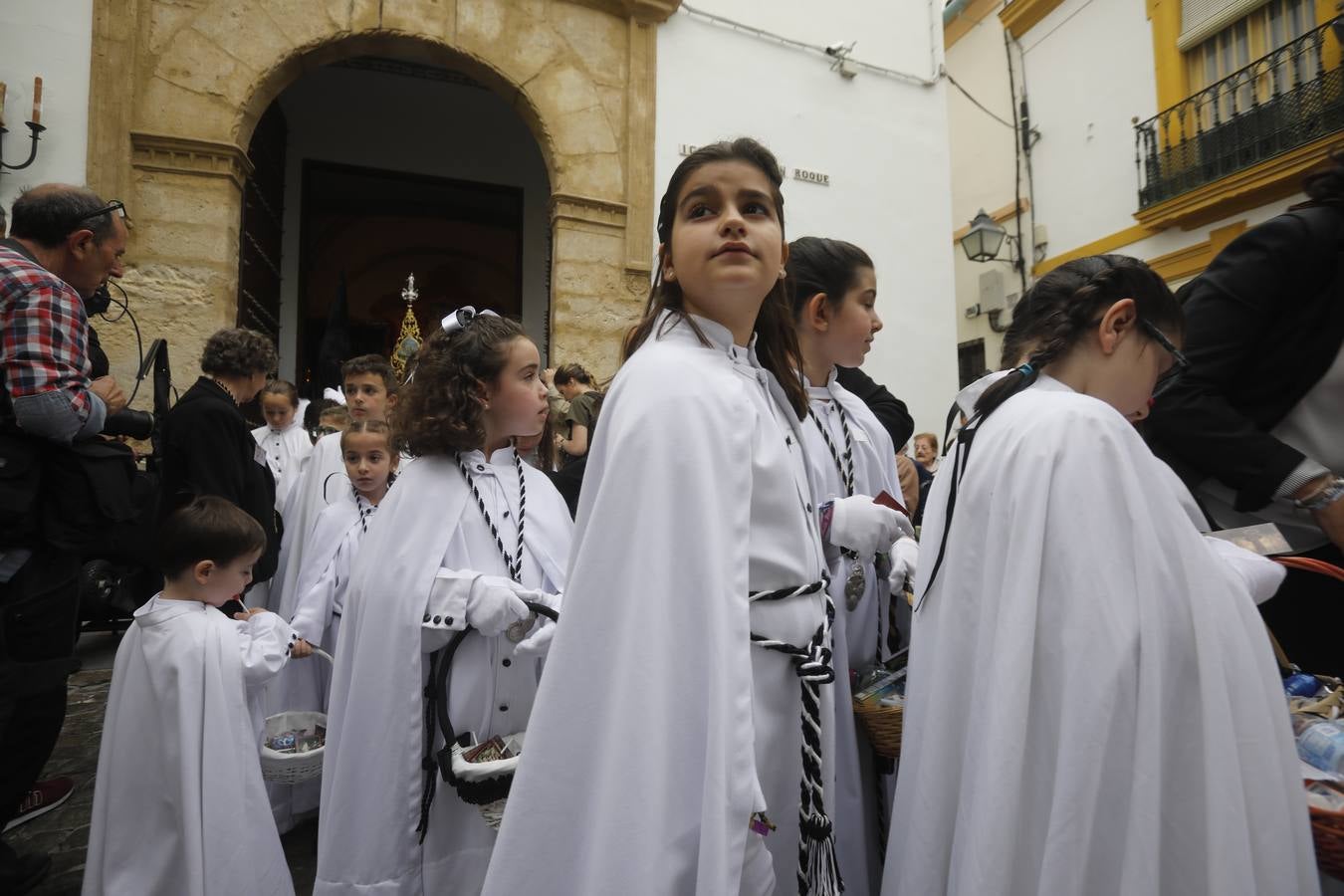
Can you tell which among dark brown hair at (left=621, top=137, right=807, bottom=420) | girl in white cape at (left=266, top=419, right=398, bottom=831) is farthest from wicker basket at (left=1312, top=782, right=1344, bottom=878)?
girl in white cape at (left=266, top=419, right=398, bottom=831)

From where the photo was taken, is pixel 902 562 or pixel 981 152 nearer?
pixel 902 562

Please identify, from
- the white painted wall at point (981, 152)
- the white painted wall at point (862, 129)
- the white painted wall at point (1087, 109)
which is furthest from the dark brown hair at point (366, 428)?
the white painted wall at point (981, 152)

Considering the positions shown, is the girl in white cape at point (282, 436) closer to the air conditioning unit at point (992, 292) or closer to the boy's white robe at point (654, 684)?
the boy's white robe at point (654, 684)

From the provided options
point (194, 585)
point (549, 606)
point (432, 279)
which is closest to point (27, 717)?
point (194, 585)

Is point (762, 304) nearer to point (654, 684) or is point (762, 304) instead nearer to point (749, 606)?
point (749, 606)

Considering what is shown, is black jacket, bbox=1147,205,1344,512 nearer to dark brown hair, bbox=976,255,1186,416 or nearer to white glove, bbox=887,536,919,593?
dark brown hair, bbox=976,255,1186,416

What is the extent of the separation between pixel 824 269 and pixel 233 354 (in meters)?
3.01

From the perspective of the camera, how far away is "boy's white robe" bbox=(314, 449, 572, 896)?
199cm

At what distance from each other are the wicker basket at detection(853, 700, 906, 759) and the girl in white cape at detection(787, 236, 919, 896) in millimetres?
53

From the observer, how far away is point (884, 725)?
1.91m

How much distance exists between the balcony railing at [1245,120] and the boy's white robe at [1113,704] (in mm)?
10553

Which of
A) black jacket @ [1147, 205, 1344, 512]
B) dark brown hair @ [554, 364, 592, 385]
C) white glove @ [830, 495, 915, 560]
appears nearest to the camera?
white glove @ [830, 495, 915, 560]

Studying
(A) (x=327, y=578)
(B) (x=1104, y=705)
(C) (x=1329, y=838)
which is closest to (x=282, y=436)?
(A) (x=327, y=578)

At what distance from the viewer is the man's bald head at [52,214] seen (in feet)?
8.80
